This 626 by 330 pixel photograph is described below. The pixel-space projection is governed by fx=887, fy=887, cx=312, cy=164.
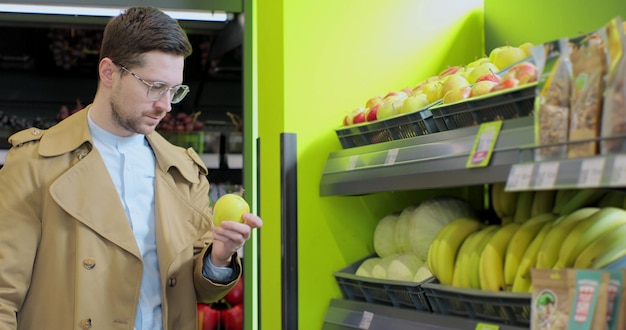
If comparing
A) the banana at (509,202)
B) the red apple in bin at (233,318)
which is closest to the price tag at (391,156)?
the banana at (509,202)

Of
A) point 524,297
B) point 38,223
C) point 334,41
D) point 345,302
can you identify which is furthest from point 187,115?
point 524,297

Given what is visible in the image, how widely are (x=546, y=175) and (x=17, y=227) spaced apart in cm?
153

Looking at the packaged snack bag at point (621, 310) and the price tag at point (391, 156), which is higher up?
the price tag at point (391, 156)

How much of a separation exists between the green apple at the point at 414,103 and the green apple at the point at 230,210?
628 millimetres

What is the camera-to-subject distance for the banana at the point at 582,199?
240 centimetres

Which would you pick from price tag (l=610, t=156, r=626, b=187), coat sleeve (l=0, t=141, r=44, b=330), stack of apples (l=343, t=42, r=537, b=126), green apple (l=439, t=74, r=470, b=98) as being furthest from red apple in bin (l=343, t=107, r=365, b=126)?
price tag (l=610, t=156, r=626, b=187)

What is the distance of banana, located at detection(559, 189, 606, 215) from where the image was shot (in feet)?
7.86

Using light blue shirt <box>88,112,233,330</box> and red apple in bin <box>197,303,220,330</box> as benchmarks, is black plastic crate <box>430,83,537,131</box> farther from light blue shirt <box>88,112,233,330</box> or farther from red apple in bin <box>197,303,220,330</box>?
red apple in bin <box>197,303,220,330</box>

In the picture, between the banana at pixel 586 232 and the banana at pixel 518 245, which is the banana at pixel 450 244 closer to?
the banana at pixel 518 245

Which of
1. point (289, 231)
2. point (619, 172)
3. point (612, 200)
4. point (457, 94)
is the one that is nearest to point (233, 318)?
point (289, 231)

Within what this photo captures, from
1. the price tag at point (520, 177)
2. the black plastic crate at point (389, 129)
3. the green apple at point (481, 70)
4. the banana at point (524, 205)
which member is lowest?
the banana at point (524, 205)

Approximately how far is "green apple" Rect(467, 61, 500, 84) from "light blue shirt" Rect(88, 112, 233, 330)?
962 mm

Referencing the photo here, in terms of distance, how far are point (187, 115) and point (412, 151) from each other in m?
3.35

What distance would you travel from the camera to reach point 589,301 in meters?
1.76
